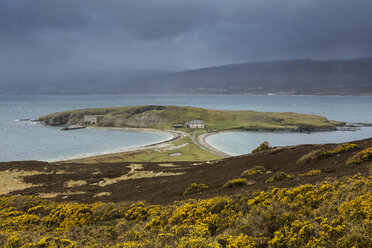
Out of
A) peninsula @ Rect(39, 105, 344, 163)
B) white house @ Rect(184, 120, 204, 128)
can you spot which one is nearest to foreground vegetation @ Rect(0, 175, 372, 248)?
peninsula @ Rect(39, 105, 344, 163)

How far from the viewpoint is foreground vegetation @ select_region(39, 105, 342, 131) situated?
115 metres

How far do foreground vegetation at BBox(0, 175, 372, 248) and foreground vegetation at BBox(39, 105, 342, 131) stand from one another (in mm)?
97849

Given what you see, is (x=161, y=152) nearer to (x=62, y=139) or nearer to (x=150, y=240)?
(x=62, y=139)

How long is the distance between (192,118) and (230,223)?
116919 millimetres

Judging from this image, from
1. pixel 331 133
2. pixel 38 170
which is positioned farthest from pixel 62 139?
pixel 331 133

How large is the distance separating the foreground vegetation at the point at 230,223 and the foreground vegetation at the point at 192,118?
97.8 metres

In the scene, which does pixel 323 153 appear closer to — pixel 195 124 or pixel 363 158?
pixel 363 158

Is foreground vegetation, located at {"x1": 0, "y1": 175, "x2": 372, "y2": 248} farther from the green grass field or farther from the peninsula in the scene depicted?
the peninsula

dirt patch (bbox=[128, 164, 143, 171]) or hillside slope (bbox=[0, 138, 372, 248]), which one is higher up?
hillside slope (bbox=[0, 138, 372, 248])

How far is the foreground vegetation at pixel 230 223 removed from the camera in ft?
27.6

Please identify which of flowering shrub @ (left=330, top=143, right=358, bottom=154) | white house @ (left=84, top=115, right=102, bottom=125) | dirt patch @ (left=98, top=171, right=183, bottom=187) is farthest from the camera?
white house @ (left=84, top=115, right=102, bottom=125)

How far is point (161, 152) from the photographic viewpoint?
65500mm

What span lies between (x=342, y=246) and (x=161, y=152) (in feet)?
195

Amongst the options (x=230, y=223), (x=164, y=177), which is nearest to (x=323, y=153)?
(x=230, y=223)
